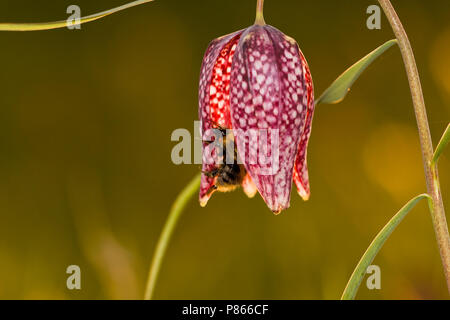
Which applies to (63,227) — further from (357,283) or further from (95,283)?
(357,283)

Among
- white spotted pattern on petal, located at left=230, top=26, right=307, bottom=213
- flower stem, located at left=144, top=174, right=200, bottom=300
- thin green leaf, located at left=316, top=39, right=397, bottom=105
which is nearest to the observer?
white spotted pattern on petal, located at left=230, top=26, right=307, bottom=213

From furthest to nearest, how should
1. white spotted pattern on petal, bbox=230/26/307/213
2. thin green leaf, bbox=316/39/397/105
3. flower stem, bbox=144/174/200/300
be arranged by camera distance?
flower stem, bbox=144/174/200/300 < thin green leaf, bbox=316/39/397/105 < white spotted pattern on petal, bbox=230/26/307/213

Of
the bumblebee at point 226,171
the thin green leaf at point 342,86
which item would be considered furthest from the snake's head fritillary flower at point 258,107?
the thin green leaf at point 342,86

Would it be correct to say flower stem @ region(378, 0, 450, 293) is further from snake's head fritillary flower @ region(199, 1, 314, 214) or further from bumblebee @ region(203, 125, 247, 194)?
bumblebee @ region(203, 125, 247, 194)

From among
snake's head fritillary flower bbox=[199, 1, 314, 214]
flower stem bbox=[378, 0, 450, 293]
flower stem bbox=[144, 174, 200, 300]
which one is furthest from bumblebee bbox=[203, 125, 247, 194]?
flower stem bbox=[378, 0, 450, 293]

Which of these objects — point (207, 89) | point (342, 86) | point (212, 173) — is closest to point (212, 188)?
point (212, 173)

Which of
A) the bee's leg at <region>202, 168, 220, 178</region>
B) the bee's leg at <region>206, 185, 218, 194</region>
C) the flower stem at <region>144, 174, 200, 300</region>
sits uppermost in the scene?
the bee's leg at <region>202, 168, 220, 178</region>

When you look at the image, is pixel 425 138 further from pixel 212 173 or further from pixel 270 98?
pixel 212 173

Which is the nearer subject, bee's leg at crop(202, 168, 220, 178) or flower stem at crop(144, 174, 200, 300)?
bee's leg at crop(202, 168, 220, 178)
